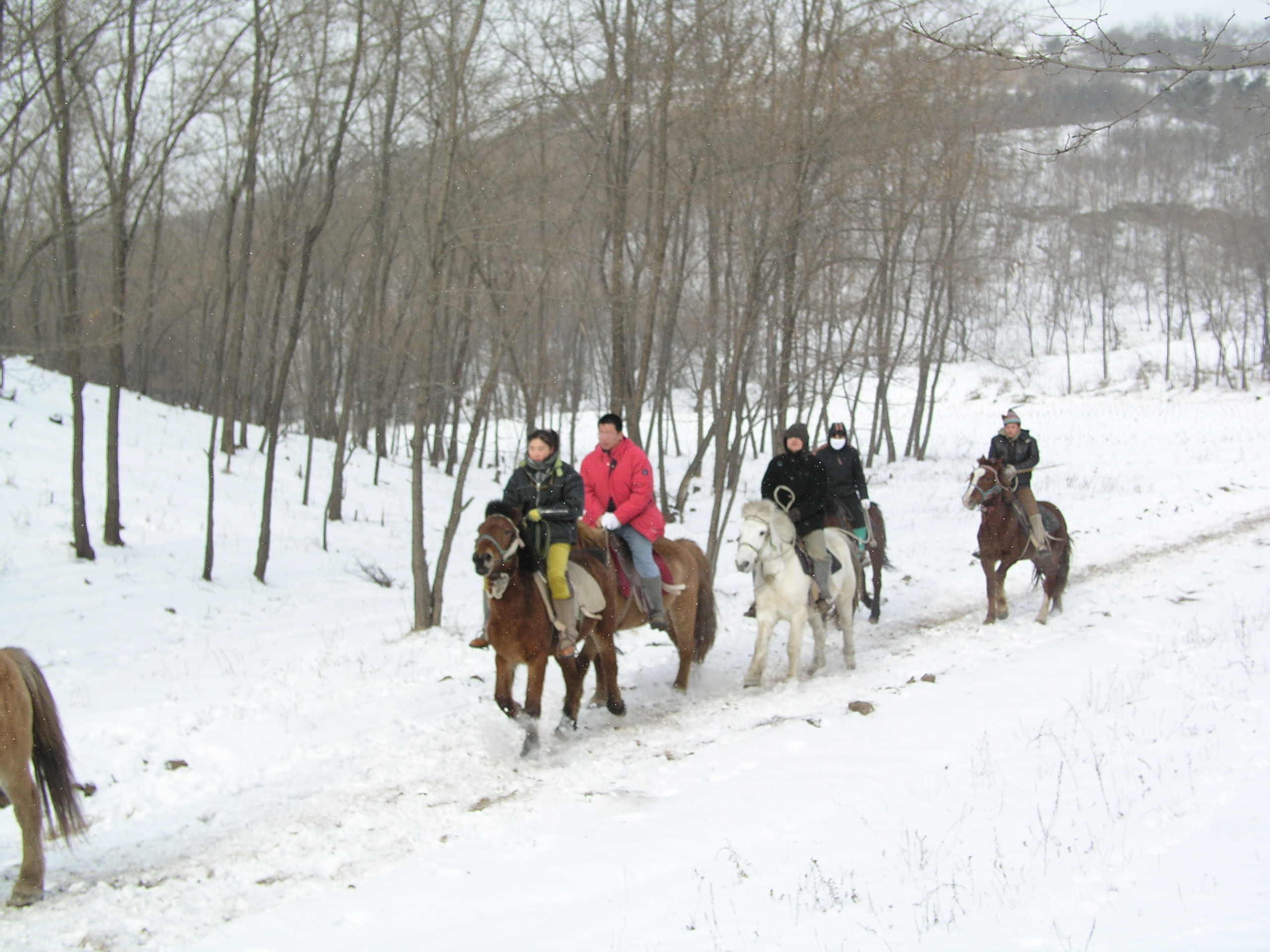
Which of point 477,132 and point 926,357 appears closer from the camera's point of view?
point 477,132

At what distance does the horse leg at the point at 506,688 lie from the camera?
7328 millimetres

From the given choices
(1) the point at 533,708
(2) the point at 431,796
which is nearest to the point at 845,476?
(1) the point at 533,708

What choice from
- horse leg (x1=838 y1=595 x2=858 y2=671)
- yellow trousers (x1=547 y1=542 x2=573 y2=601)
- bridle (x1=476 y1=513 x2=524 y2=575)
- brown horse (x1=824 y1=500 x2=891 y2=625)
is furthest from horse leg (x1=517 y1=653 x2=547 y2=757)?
brown horse (x1=824 y1=500 x2=891 y2=625)

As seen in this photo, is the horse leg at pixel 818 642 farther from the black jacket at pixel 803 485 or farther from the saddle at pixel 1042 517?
the saddle at pixel 1042 517

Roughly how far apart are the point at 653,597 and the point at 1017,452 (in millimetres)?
6689

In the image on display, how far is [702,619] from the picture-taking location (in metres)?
9.77

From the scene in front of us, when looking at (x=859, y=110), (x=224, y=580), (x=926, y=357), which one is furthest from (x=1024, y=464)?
(x=926, y=357)

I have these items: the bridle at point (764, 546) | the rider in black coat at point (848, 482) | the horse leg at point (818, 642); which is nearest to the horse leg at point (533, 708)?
the bridle at point (764, 546)

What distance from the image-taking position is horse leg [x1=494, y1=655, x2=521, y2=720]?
7.33 m

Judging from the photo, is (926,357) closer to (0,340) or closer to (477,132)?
(477,132)

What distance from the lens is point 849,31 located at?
1386 centimetres

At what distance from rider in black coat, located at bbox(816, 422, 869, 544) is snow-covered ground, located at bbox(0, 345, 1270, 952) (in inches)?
65.9

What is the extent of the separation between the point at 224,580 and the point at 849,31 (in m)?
14.8

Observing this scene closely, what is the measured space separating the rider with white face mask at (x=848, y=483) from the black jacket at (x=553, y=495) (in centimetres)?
547
